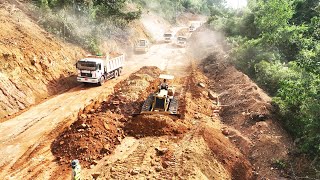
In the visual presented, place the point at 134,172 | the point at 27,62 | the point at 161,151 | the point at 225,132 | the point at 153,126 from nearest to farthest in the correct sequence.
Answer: the point at 134,172, the point at 161,151, the point at 153,126, the point at 225,132, the point at 27,62

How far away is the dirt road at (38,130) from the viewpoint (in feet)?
41.6

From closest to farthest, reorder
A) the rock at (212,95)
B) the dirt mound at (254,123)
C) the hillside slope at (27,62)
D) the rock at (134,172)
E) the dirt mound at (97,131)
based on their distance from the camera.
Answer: the rock at (134,172) → the dirt mound at (254,123) → the dirt mound at (97,131) → the hillside slope at (27,62) → the rock at (212,95)

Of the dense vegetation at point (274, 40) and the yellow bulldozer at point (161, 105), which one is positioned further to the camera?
the yellow bulldozer at point (161, 105)

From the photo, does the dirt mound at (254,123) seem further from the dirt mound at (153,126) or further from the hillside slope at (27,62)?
the hillside slope at (27,62)

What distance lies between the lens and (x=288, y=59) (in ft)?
82.7

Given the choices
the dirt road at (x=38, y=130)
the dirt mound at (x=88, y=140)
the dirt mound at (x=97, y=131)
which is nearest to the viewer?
the dirt road at (x=38, y=130)

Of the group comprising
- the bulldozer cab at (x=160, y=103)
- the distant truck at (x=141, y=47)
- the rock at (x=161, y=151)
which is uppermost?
the distant truck at (x=141, y=47)

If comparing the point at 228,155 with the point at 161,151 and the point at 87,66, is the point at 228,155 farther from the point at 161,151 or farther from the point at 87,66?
the point at 87,66

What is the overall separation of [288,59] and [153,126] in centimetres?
1551

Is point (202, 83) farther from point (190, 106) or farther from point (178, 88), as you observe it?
point (190, 106)

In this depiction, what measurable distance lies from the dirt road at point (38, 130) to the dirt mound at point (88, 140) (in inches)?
26.3

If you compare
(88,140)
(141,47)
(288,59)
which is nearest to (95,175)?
(88,140)

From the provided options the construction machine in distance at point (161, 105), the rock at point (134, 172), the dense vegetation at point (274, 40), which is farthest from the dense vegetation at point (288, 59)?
the rock at point (134, 172)

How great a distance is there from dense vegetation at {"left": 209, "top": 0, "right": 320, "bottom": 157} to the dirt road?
11602 mm
